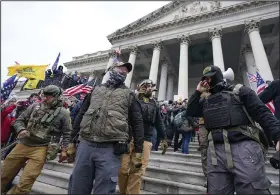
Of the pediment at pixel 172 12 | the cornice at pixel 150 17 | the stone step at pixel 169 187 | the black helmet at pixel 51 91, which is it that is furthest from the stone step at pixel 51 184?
the cornice at pixel 150 17

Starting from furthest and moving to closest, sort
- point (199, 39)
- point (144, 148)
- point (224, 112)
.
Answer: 1. point (199, 39)
2. point (144, 148)
3. point (224, 112)

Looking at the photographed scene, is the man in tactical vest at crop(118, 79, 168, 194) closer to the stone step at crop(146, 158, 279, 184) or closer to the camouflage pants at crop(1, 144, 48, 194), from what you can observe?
the stone step at crop(146, 158, 279, 184)

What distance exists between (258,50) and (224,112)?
16246 millimetres

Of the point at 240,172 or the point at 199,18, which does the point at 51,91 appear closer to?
the point at 240,172

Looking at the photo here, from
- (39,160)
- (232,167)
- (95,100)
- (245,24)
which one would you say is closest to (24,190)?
(39,160)

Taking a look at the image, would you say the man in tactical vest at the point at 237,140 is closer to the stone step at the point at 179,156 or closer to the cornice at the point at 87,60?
the stone step at the point at 179,156

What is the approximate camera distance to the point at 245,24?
1780 cm

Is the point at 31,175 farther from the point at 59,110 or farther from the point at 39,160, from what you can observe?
the point at 59,110

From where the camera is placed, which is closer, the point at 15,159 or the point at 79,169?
the point at 79,169

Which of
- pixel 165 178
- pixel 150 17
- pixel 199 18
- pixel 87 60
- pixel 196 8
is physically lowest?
pixel 165 178

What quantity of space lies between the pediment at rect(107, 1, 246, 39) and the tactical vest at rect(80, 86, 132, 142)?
67.7 feet

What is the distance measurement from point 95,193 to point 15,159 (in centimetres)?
205

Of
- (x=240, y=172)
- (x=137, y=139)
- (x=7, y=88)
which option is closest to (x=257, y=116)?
(x=240, y=172)

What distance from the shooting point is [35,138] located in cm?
361
